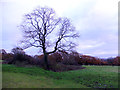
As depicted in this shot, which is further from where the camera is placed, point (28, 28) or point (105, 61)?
point (105, 61)

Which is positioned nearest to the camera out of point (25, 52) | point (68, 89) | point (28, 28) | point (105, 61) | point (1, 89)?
point (1, 89)

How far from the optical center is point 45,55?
18.7m

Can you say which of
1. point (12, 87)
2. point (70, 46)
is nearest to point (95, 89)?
point (12, 87)

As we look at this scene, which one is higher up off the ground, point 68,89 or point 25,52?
point 25,52

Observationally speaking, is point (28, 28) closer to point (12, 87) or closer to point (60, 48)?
point (60, 48)

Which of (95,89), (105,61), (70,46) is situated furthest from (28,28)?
(105,61)

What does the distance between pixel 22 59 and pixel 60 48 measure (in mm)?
6015

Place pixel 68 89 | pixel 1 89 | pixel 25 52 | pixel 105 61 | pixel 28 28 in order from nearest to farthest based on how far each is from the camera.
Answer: pixel 1 89 → pixel 68 89 → pixel 28 28 → pixel 25 52 → pixel 105 61

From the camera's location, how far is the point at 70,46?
58.4 feet

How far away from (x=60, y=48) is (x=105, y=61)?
1045 inches

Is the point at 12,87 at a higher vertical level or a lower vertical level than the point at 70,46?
lower

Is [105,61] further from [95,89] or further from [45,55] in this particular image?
[95,89]

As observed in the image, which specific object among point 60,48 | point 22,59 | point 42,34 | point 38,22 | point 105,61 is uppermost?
point 38,22

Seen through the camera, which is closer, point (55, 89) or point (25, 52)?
point (55, 89)
